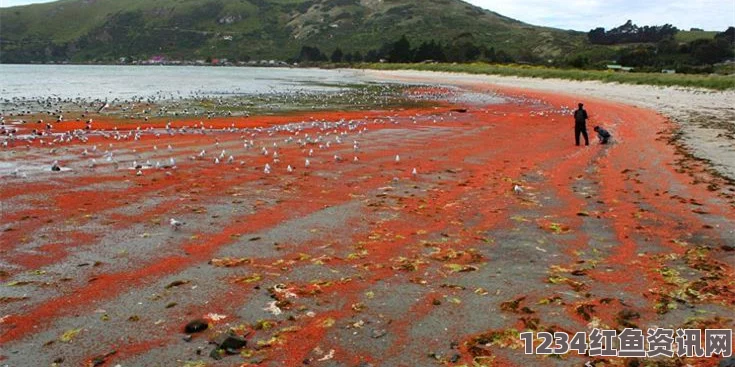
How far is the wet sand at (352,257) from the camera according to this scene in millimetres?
6156

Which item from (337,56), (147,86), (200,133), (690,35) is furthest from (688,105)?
A: (337,56)

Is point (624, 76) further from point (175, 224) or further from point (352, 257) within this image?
point (175, 224)

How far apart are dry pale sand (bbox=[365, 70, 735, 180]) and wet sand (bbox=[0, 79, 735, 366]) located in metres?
2.61

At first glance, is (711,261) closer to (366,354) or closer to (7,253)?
(366,354)

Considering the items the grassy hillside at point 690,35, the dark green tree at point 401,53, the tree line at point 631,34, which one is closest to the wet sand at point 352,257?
the grassy hillside at point 690,35

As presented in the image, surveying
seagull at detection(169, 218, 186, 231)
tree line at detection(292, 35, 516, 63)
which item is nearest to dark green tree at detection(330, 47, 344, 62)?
tree line at detection(292, 35, 516, 63)

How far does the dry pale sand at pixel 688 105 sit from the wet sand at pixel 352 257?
Result: 2615 millimetres

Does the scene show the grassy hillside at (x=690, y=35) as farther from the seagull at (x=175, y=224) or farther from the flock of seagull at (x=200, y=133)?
the seagull at (x=175, y=224)

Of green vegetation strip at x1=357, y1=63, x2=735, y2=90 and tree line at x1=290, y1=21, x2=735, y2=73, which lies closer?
green vegetation strip at x1=357, y1=63, x2=735, y2=90

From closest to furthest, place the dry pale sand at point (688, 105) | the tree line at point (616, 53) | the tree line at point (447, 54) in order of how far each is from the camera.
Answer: the dry pale sand at point (688, 105) < the tree line at point (616, 53) < the tree line at point (447, 54)

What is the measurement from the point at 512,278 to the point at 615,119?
27837mm

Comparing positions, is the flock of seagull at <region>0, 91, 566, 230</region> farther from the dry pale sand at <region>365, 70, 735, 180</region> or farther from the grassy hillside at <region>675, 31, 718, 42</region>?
the grassy hillside at <region>675, 31, 718, 42</region>

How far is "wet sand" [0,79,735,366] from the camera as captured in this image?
6156mm

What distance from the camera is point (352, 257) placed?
29.0 ft
